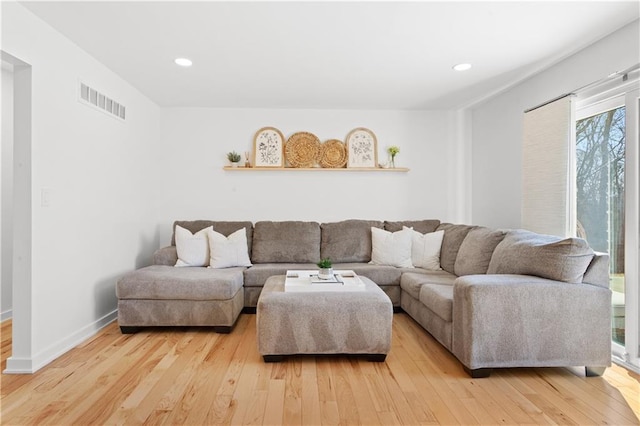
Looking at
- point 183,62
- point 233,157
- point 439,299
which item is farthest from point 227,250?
point 439,299

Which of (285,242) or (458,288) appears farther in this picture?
(285,242)

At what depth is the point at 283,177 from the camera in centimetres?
472

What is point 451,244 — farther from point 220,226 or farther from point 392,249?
point 220,226

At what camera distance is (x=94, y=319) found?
3178mm

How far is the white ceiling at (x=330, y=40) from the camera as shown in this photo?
7.54 ft

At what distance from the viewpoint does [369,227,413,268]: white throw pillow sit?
4055 millimetres

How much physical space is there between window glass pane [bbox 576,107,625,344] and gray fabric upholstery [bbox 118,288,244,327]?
3083 mm

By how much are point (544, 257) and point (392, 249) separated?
1.80 metres

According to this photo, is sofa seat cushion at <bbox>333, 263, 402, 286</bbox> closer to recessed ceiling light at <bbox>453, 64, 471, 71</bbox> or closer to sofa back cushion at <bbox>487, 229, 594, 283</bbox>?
sofa back cushion at <bbox>487, 229, 594, 283</bbox>

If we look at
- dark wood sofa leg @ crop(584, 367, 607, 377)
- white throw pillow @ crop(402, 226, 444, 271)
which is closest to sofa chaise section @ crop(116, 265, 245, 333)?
white throw pillow @ crop(402, 226, 444, 271)

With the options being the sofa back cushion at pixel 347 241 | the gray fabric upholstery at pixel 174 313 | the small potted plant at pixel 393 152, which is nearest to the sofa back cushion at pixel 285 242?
the sofa back cushion at pixel 347 241

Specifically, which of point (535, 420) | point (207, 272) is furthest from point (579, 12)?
point (207, 272)

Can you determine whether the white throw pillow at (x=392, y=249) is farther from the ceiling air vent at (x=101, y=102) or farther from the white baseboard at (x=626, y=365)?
the ceiling air vent at (x=101, y=102)

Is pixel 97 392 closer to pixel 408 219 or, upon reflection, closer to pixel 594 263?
pixel 594 263
